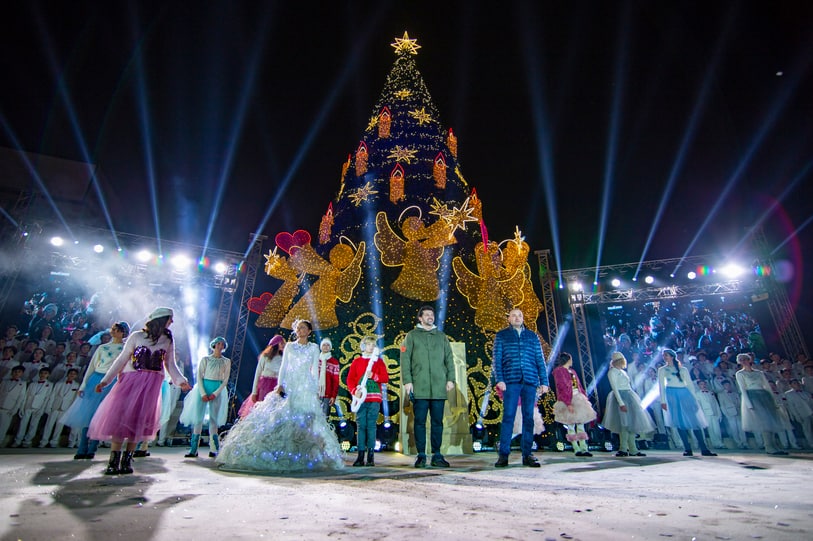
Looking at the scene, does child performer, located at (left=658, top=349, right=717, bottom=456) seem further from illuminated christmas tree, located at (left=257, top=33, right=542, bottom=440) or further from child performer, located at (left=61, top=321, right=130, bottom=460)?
child performer, located at (left=61, top=321, right=130, bottom=460)

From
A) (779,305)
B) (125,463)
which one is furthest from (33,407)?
(779,305)

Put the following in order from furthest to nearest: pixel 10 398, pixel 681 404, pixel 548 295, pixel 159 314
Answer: pixel 548 295
pixel 10 398
pixel 681 404
pixel 159 314

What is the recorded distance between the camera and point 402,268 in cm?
912

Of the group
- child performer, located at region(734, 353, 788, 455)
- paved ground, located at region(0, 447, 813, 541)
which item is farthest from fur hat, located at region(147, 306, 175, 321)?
child performer, located at region(734, 353, 788, 455)

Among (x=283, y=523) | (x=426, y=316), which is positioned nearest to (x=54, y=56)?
(x=426, y=316)

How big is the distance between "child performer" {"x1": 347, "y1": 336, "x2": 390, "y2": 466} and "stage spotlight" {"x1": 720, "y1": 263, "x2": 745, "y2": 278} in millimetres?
12394

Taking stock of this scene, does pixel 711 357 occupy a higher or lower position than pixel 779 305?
lower

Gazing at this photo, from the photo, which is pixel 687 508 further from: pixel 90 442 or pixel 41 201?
pixel 41 201

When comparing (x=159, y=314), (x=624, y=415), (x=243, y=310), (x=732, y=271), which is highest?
(x=732, y=271)

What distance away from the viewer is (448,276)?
9.26 metres

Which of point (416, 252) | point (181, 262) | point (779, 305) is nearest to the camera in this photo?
point (416, 252)

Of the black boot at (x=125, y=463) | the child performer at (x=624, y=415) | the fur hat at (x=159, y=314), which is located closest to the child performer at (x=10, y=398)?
the black boot at (x=125, y=463)

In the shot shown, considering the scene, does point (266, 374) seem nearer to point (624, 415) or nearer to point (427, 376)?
point (427, 376)

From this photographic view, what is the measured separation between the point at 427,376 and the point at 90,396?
4355mm
